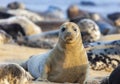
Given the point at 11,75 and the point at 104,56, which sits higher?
the point at 11,75

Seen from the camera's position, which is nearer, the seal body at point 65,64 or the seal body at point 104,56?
the seal body at point 65,64

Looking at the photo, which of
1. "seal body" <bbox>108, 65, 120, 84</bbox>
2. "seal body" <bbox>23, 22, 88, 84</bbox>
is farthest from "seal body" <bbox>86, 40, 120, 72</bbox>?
"seal body" <bbox>108, 65, 120, 84</bbox>

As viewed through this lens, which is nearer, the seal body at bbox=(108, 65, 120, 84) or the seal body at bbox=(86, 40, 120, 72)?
the seal body at bbox=(108, 65, 120, 84)

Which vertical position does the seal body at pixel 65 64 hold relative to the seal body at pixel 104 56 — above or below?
above

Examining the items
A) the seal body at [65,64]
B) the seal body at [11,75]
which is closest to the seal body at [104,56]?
the seal body at [65,64]

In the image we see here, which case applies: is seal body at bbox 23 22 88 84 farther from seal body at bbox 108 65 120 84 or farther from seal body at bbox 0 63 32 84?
seal body at bbox 0 63 32 84

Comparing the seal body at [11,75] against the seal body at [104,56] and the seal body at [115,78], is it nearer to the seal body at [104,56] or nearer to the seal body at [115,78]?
the seal body at [115,78]

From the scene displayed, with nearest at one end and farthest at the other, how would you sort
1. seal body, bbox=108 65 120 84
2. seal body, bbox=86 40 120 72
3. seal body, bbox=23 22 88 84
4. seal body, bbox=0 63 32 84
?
seal body, bbox=0 63 32 84
seal body, bbox=108 65 120 84
seal body, bbox=23 22 88 84
seal body, bbox=86 40 120 72

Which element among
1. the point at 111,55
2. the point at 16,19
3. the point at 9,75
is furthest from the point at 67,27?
the point at 16,19

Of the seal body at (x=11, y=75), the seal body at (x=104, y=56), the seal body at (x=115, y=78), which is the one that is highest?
the seal body at (x=11, y=75)

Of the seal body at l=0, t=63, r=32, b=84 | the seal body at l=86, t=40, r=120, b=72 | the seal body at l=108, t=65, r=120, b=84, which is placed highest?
the seal body at l=0, t=63, r=32, b=84

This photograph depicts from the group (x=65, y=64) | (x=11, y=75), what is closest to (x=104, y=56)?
(x=65, y=64)

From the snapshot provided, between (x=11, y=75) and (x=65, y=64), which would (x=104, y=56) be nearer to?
(x=65, y=64)

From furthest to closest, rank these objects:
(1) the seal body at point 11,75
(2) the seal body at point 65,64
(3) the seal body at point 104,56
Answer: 1. (3) the seal body at point 104,56
2. (2) the seal body at point 65,64
3. (1) the seal body at point 11,75
